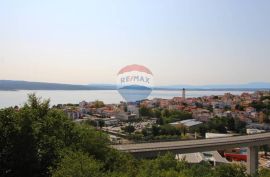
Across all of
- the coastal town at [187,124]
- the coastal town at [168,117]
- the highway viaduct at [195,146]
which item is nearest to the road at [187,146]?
the highway viaduct at [195,146]

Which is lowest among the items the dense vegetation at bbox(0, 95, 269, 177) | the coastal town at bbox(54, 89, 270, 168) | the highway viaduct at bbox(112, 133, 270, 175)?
the coastal town at bbox(54, 89, 270, 168)

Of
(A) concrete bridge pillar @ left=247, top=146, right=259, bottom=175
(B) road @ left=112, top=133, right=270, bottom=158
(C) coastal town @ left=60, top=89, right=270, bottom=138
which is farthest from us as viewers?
(C) coastal town @ left=60, top=89, right=270, bottom=138

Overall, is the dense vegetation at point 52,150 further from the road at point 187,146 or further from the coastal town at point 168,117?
the coastal town at point 168,117

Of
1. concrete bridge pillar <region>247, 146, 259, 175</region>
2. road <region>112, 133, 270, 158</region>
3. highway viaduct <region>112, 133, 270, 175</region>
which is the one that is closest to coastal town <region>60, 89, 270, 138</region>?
concrete bridge pillar <region>247, 146, 259, 175</region>

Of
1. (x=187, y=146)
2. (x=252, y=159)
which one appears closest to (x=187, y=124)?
(x=252, y=159)

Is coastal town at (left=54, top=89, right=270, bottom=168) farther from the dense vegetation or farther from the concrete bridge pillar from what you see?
the dense vegetation

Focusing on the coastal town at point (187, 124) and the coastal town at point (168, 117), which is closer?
the coastal town at point (187, 124)

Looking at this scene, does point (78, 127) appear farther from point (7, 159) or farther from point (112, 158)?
point (7, 159)
